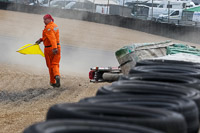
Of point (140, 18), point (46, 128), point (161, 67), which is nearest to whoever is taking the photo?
point (46, 128)

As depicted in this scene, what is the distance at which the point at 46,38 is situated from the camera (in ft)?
35.5

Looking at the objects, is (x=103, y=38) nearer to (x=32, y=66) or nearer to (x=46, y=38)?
(x=32, y=66)

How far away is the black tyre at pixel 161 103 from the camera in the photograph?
116 inches

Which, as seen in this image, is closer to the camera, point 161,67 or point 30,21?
point 161,67

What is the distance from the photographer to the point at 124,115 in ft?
8.36

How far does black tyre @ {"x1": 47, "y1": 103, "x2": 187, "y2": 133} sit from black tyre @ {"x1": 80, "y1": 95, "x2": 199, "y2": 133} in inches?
11.4

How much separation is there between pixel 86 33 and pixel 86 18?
17.6ft

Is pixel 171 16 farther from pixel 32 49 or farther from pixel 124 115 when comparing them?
pixel 124 115

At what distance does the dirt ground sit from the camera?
7.50m

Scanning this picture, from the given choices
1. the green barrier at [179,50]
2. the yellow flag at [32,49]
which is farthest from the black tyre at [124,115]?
the yellow flag at [32,49]

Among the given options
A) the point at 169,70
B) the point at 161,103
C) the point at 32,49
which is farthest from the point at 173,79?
the point at 32,49

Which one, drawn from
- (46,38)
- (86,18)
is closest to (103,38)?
(86,18)

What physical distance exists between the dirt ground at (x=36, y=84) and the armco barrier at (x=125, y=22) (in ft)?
2.01

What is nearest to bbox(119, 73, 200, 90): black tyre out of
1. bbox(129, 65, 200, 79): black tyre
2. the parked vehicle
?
bbox(129, 65, 200, 79): black tyre
